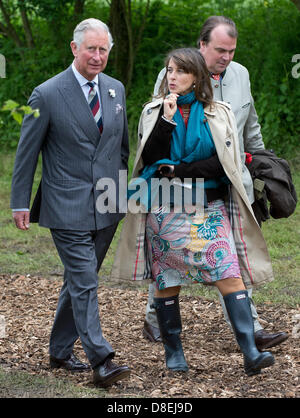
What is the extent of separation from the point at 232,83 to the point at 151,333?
5.74 ft

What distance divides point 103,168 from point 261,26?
734cm

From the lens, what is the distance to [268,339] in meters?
5.15

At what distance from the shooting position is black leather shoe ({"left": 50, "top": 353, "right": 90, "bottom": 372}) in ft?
15.9

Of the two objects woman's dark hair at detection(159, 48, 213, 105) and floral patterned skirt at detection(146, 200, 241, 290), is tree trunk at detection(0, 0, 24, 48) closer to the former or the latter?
woman's dark hair at detection(159, 48, 213, 105)

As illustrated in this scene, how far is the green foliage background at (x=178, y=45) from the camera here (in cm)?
1018

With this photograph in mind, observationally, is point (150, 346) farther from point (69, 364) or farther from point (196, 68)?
point (196, 68)

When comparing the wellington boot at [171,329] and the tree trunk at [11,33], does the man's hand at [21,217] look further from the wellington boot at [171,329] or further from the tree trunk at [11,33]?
the tree trunk at [11,33]

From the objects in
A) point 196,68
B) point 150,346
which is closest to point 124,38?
point 150,346

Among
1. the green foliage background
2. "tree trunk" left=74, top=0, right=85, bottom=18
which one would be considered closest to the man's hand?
the green foliage background

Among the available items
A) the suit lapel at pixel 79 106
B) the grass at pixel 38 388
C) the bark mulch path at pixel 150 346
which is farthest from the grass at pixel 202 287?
the suit lapel at pixel 79 106

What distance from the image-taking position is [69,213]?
444 cm
